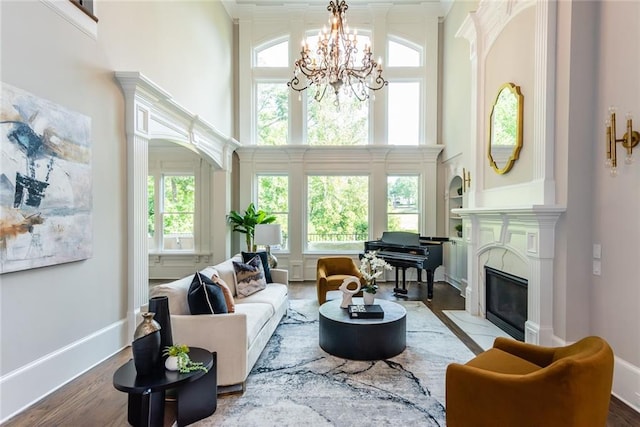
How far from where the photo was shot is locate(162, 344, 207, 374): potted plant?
2172 millimetres

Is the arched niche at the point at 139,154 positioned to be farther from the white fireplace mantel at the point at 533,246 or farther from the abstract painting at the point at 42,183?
the white fireplace mantel at the point at 533,246

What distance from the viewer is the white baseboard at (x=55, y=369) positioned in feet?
7.98

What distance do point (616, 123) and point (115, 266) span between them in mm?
4829

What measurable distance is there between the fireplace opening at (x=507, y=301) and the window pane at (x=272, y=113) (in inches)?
197

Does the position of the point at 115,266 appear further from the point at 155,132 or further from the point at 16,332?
the point at 155,132

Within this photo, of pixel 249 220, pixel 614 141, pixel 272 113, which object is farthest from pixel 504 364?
pixel 272 113

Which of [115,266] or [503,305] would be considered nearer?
[115,266]

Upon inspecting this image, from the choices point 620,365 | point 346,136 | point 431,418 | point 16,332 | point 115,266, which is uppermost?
point 346,136

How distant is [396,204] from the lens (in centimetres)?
754

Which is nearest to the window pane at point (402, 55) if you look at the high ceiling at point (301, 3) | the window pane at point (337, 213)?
the high ceiling at point (301, 3)

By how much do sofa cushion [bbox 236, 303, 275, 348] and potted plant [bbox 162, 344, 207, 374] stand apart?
755 millimetres

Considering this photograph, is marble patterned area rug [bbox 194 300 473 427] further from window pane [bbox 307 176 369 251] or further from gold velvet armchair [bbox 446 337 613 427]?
window pane [bbox 307 176 369 251]

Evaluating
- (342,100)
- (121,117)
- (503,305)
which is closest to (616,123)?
(503,305)

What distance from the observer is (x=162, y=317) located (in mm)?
2281
